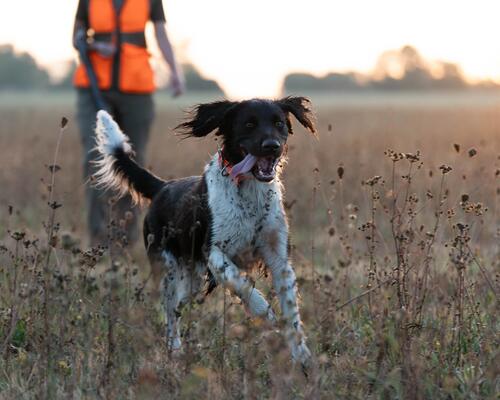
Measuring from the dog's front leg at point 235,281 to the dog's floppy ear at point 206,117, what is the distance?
734mm

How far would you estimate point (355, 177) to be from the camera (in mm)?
10844

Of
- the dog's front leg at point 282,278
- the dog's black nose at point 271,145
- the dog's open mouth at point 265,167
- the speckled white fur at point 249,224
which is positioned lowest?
the dog's front leg at point 282,278

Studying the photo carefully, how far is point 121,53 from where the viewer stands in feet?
25.8

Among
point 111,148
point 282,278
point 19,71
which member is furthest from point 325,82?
point 282,278

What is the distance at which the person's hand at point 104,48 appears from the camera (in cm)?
777

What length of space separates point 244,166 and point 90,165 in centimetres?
334

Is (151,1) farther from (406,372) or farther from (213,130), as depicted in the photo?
(406,372)

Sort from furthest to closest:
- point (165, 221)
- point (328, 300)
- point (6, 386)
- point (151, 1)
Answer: point (151, 1), point (165, 221), point (328, 300), point (6, 386)

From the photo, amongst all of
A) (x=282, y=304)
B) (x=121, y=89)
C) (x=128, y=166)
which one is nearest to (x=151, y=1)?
(x=121, y=89)

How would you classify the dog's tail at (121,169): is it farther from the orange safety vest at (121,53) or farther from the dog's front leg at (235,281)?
the orange safety vest at (121,53)

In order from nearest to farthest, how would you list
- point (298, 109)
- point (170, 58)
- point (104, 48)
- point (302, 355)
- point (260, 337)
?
point (260, 337), point (302, 355), point (298, 109), point (104, 48), point (170, 58)

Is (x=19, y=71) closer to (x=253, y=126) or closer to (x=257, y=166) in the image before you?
(x=253, y=126)

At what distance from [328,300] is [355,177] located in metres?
5.85

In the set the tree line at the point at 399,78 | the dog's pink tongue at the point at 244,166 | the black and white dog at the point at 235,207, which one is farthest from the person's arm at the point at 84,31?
the tree line at the point at 399,78
